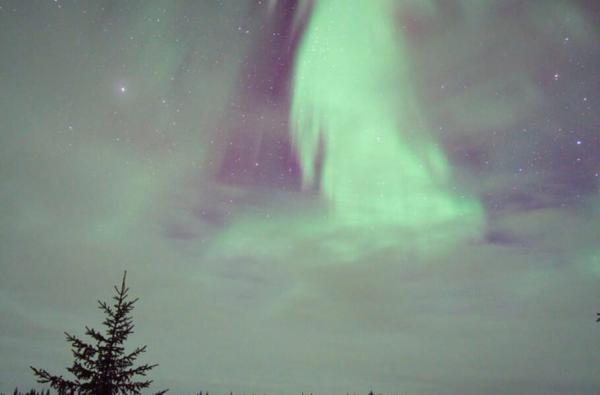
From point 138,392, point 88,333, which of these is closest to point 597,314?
point 138,392

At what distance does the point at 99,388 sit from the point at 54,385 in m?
1.28

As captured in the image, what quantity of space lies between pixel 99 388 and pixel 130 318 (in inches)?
89.5

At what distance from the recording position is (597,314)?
15.2m

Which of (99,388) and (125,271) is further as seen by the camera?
(125,271)

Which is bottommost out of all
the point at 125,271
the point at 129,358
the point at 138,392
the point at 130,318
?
the point at 138,392

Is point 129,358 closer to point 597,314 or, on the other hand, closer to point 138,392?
point 138,392

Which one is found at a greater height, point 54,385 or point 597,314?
point 597,314

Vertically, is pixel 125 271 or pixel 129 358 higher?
pixel 125 271

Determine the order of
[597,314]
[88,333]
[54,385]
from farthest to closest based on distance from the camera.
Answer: [597,314] < [88,333] < [54,385]

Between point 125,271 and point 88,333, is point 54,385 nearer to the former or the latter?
point 88,333

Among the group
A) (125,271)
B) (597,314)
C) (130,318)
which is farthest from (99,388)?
(597,314)

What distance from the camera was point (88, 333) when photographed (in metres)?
14.3

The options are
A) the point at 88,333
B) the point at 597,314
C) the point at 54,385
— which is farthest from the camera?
the point at 597,314

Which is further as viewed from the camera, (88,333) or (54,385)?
(88,333)
